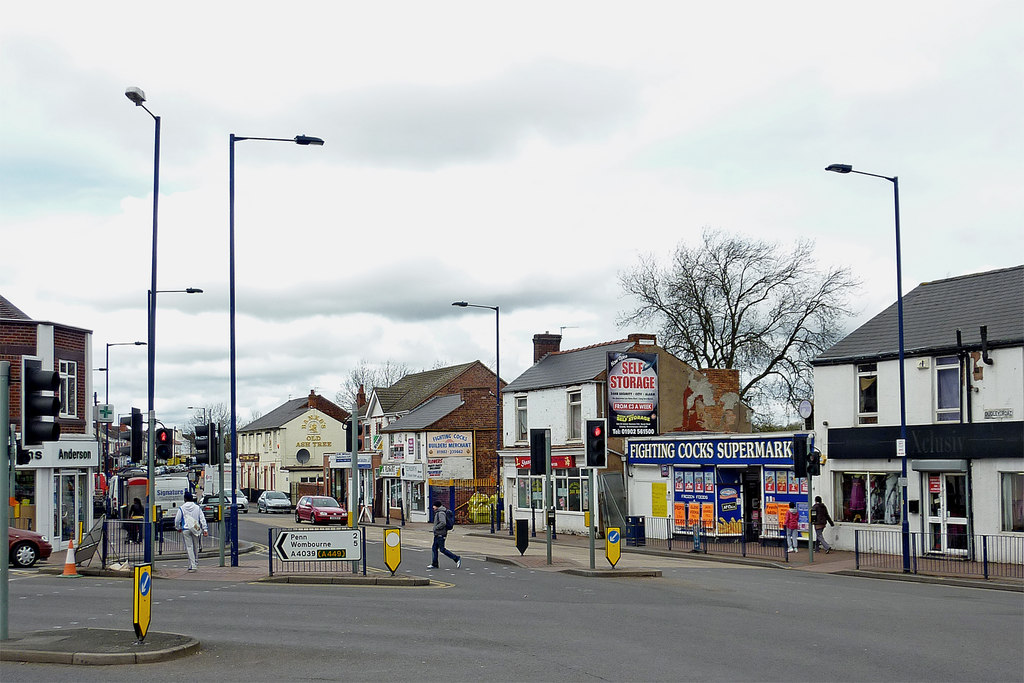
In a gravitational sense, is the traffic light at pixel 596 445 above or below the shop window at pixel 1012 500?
above

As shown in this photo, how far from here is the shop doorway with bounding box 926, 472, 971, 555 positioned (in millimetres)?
27672

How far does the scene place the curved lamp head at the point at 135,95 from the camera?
2220 centimetres

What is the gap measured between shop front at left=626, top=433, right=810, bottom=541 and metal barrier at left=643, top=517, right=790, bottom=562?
2.2 inches

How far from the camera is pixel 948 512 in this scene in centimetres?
2825

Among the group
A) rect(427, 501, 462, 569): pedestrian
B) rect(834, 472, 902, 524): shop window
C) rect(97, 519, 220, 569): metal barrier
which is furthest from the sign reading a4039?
rect(834, 472, 902, 524): shop window

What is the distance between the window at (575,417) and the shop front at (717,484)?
313 cm

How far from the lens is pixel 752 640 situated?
14.0 meters

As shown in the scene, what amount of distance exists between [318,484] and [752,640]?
68.9 meters

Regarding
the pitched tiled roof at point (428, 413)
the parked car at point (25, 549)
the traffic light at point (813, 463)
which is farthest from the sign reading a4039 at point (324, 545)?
the pitched tiled roof at point (428, 413)

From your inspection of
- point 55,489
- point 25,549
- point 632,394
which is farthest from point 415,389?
point 25,549

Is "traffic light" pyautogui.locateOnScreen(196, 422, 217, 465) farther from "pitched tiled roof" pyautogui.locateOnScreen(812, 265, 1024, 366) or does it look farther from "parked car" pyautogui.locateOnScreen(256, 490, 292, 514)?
"parked car" pyautogui.locateOnScreen(256, 490, 292, 514)

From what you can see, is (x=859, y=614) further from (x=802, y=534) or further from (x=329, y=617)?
(x=802, y=534)

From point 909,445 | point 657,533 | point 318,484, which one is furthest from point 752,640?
point 318,484

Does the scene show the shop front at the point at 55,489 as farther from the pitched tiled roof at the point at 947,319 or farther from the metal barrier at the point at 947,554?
the pitched tiled roof at the point at 947,319
